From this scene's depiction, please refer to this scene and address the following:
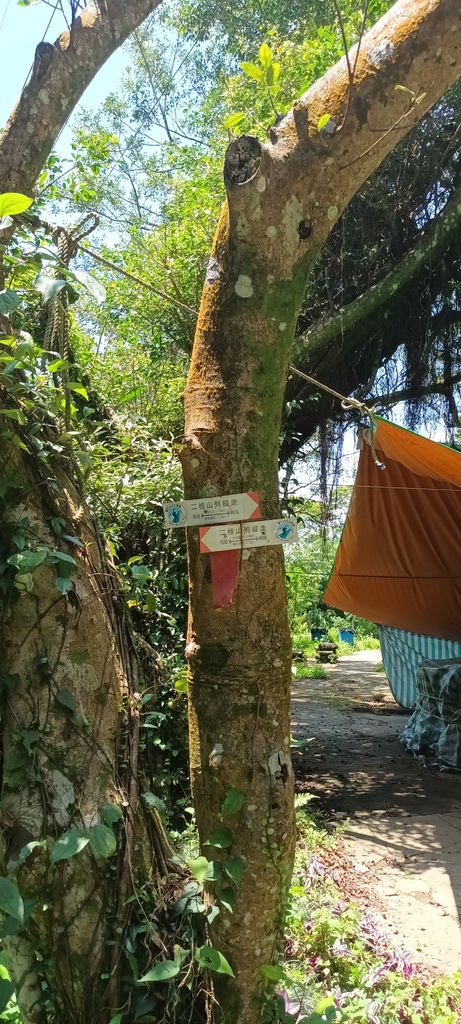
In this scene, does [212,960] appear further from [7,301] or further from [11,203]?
[11,203]

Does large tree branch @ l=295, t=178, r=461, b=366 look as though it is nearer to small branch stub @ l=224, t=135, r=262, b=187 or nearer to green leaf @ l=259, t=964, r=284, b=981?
small branch stub @ l=224, t=135, r=262, b=187

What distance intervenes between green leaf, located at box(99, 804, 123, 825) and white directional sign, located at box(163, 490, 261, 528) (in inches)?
20.6

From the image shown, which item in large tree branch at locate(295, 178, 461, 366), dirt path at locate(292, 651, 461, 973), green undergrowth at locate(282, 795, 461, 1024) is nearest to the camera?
green undergrowth at locate(282, 795, 461, 1024)

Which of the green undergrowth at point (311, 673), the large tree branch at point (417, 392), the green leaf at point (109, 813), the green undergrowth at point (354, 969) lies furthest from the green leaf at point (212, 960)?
the green undergrowth at point (311, 673)

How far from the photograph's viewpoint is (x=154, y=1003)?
1.09 meters

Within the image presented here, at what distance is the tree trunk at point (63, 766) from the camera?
1.10 meters

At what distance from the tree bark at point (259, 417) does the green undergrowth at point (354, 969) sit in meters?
0.67

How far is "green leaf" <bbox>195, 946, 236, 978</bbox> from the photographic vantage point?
1.05 m

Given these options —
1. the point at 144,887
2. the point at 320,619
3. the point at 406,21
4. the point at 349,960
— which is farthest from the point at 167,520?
the point at 320,619

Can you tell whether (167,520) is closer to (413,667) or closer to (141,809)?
(141,809)

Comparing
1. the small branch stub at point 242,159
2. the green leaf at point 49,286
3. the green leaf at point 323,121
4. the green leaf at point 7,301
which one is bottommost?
the green leaf at point 7,301

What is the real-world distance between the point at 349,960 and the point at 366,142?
2.31 m

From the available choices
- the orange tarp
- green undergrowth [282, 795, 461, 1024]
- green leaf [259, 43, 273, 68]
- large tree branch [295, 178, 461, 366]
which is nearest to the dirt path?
green undergrowth [282, 795, 461, 1024]

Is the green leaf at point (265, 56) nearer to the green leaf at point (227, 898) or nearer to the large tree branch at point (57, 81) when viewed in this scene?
the large tree branch at point (57, 81)
